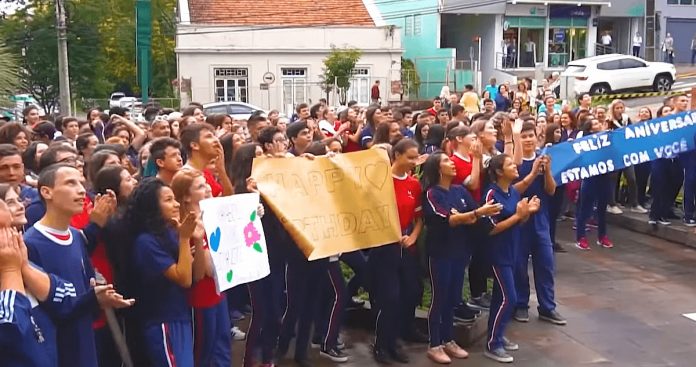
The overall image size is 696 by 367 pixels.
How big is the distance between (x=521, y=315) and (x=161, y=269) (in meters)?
4.43

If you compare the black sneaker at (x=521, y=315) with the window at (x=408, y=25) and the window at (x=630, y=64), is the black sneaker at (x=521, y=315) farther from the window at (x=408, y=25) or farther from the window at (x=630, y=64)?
the window at (x=408, y=25)

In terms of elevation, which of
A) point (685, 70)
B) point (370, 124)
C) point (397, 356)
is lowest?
point (397, 356)

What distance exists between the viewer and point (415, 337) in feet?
24.2

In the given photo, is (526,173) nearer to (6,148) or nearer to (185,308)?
(185,308)

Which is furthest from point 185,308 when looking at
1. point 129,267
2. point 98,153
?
point 98,153

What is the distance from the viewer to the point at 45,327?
4062 mm

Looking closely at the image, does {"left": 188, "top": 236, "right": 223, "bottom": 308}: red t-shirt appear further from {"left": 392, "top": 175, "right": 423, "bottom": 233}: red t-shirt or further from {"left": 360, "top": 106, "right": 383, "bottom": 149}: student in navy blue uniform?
{"left": 360, "top": 106, "right": 383, "bottom": 149}: student in navy blue uniform

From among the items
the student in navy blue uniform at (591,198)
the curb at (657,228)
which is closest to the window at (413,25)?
the curb at (657,228)

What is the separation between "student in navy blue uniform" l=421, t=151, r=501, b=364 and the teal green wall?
30378mm

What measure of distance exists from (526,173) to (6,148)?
4573 millimetres

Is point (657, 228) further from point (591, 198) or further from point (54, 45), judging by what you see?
point (54, 45)

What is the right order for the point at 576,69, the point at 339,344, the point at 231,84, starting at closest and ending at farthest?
1. the point at 339,344
2. the point at 576,69
3. the point at 231,84

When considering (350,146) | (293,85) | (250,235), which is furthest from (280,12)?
(250,235)

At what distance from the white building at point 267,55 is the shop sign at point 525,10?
8333 mm
